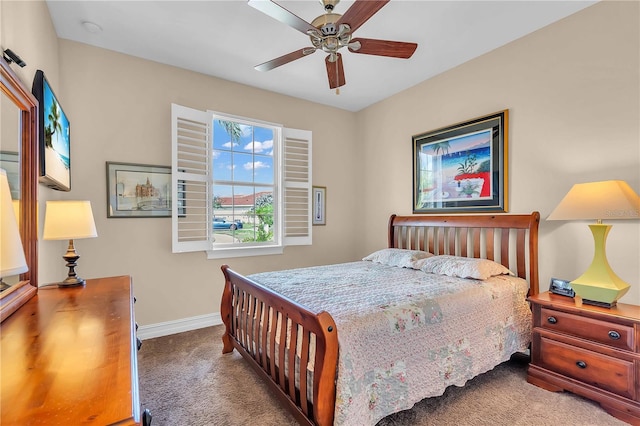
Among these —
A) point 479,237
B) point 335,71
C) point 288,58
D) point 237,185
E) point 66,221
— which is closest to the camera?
point 66,221

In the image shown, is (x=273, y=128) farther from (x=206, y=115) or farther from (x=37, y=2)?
(x=37, y=2)

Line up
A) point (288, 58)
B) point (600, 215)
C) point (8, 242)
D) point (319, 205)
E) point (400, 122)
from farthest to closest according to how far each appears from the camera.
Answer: point (319, 205) < point (400, 122) < point (288, 58) < point (600, 215) < point (8, 242)

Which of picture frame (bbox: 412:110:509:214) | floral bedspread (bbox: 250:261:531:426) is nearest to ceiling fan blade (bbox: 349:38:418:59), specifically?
picture frame (bbox: 412:110:509:214)

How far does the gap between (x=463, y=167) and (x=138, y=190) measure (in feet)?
11.1

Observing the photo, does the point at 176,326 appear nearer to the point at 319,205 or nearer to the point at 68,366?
the point at 319,205

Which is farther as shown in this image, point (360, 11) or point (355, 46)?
point (355, 46)

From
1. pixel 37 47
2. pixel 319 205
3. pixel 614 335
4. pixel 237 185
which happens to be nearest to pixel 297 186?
pixel 319 205

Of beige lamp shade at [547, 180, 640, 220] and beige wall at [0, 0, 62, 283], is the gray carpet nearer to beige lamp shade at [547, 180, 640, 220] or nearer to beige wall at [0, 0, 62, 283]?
beige wall at [0, 0, 62, 283]

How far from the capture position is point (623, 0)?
2.21 metres

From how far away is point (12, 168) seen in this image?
130cm

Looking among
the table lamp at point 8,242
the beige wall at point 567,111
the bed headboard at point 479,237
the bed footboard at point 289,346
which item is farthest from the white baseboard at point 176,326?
the beige wall at point 567,111

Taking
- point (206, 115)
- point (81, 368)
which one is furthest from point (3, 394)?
point (206, 115)

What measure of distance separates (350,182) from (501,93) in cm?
228

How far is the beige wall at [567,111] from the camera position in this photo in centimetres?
221
